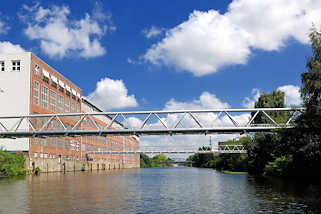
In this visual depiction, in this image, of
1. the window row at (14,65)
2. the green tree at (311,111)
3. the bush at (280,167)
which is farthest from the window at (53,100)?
the green tree at (311,111)

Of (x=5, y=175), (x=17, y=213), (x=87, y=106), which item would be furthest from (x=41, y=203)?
(x=87, y=106)

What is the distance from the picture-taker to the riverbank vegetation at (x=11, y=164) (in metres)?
61.2

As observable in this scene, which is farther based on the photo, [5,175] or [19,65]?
[19,65]

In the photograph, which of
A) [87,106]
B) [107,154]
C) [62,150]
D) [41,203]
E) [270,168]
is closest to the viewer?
[41,203]

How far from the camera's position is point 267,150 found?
2596 inches

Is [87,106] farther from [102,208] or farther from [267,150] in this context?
[102,208]

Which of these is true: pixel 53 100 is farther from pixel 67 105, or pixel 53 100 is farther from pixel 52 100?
pixel 67 105

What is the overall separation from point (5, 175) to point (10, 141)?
14.4 m

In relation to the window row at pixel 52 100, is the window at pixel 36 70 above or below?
above

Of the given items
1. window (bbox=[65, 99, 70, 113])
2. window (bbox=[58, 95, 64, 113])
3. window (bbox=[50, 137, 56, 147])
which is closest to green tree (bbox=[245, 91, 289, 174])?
window (bbox=[50, 137, 56, 147])

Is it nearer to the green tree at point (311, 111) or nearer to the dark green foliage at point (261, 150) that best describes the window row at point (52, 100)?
the dark green foliage at point (261, 150)

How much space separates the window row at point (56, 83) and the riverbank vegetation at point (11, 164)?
64.2 ft

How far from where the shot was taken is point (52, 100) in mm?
85500

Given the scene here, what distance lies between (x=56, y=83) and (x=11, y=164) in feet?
92.8
